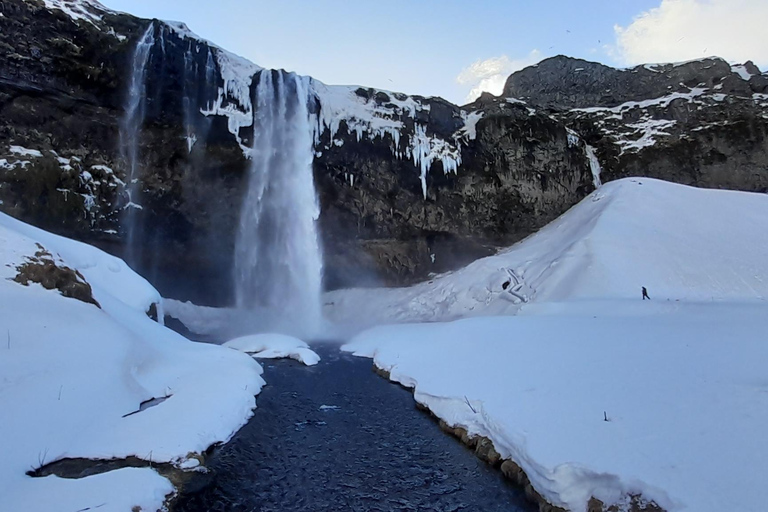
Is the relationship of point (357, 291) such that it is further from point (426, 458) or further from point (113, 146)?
point (426, 458)

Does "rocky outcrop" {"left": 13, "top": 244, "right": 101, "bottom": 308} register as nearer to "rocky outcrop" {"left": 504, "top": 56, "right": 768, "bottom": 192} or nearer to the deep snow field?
the deep snow field

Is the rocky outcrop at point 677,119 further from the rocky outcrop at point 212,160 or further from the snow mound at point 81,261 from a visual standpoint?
the snow mound at point 81,261

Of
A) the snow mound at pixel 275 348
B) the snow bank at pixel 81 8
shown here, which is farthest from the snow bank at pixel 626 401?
the snow bank at pixel 81 8

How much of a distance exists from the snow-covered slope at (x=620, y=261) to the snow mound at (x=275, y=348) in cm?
1016

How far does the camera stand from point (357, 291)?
34.9m

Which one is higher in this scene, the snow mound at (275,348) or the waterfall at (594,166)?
the waterfall at (594,166)

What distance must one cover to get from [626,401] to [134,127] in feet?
89.6

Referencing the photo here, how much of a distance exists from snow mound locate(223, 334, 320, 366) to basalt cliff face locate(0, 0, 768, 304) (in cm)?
1043

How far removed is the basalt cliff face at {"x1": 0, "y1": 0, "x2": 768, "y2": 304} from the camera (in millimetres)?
22344

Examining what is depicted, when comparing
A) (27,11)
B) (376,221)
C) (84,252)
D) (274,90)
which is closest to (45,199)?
(27,11)

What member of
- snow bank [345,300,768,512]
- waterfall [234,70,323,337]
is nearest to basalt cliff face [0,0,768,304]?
waterfall [234,70,323,337]

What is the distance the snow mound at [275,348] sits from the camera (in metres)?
18.9

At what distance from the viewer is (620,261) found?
20.3m

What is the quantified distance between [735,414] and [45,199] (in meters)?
28.1
